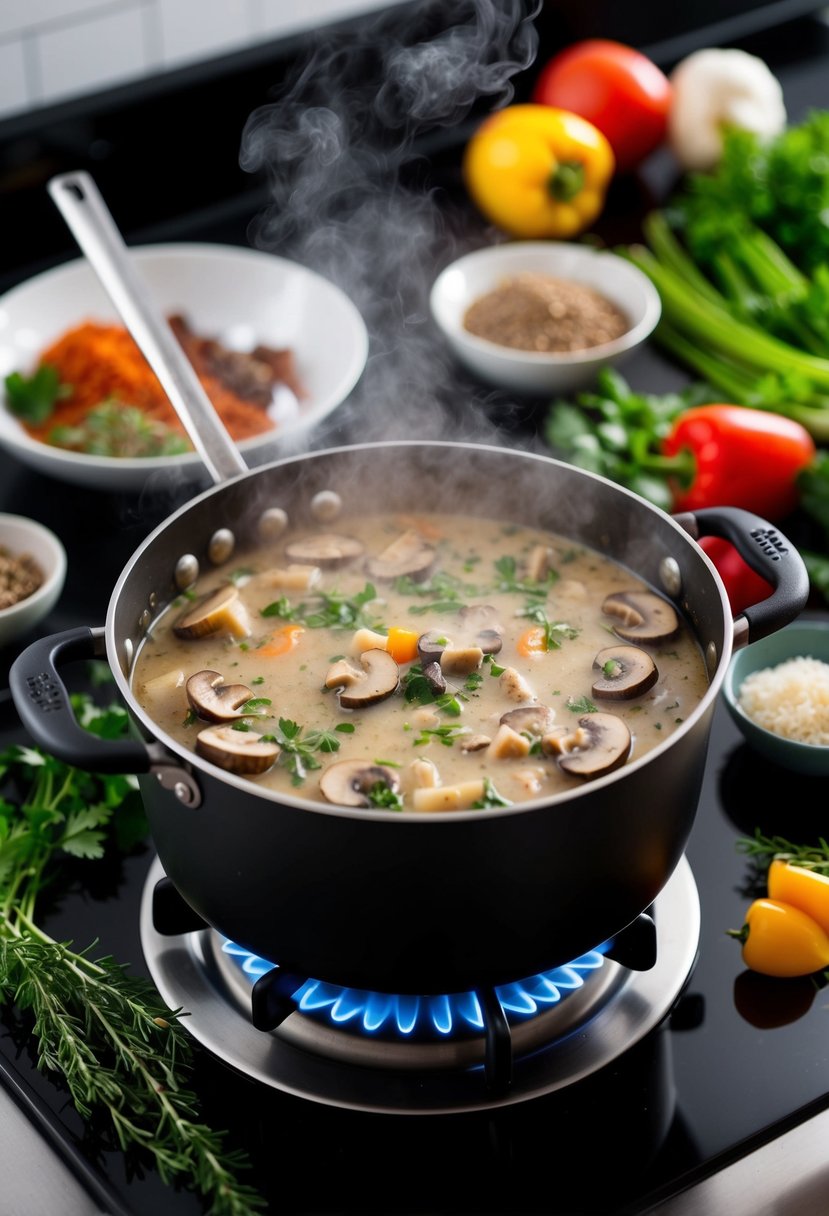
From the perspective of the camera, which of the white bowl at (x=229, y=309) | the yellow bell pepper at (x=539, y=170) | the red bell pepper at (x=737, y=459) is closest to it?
the red bell pepper at (x=737, y=459)

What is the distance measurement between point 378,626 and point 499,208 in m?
1.51

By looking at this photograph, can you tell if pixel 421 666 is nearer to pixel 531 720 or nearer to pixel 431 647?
pixel 431 647

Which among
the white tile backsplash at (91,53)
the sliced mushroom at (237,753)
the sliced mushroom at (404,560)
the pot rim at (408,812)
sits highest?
the white tile backsplash at (91,53)

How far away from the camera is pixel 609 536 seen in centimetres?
175

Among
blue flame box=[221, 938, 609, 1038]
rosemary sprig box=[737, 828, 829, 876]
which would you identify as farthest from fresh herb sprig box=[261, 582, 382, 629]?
rosemary sprig box=[737, 828, 829, 876]

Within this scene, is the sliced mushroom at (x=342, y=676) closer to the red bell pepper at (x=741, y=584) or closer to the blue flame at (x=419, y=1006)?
the blue flame at (x=419, y=1006)

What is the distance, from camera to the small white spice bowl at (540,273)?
7.99 ft

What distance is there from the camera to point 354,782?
4.50ft

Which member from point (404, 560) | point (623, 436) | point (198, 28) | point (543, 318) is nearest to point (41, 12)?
point (198, 28)

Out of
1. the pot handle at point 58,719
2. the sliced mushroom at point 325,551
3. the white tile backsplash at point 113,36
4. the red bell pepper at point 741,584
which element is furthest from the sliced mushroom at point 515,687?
the white tile backsplash at point 113,36

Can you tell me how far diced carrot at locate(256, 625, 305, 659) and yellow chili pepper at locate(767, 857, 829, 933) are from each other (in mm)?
641

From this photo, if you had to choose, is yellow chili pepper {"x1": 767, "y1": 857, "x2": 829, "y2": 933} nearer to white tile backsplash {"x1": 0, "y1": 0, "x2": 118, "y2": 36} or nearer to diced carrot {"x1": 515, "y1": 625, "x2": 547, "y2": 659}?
diced carrot {"x1": 515, "y1": 625, "x2": 547, "y2": 659}

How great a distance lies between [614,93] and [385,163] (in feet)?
1.77

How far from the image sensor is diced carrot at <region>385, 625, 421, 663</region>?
160cm
